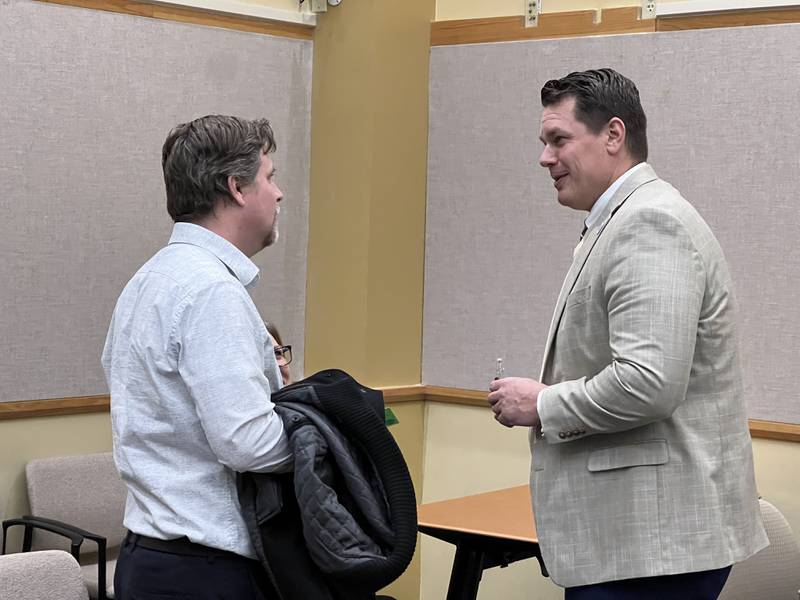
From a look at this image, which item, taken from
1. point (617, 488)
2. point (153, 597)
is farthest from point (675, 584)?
point (153, 597)

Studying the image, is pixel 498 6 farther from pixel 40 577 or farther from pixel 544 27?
pixel 40 577

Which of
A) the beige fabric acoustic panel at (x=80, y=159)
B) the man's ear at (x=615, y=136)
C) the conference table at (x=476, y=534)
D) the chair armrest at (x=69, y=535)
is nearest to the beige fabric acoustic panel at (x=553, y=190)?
the beige fabric acoustic panel at (x=80, y=159)

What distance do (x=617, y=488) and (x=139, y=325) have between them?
91 centimetres

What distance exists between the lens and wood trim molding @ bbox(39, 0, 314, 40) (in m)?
4.21

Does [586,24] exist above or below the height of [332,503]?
above

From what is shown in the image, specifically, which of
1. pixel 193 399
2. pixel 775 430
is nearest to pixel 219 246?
pixel 193 399

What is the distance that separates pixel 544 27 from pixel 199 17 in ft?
4.39

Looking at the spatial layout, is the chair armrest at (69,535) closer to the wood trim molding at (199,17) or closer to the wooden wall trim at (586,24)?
the wood trim molding at (199,17)

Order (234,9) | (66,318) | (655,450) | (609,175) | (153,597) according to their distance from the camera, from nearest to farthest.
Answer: (153,597) → (655,450) → (609,175) → (66,318) → (234,9)

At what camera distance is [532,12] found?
4691 mm

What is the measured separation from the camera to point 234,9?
4.61m

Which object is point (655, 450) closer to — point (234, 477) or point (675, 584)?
point (675, 584)

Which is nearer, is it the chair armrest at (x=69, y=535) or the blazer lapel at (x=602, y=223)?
the blazer lapel at (x=602, y=223)

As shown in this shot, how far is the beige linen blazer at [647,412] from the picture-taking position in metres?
2.10
